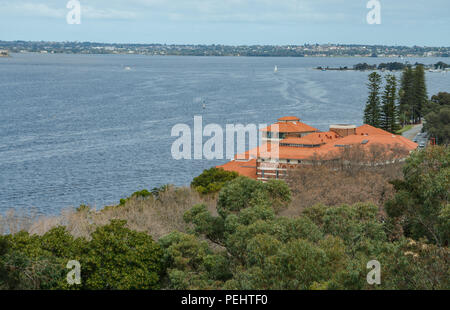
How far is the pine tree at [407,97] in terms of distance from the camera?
81.6 m

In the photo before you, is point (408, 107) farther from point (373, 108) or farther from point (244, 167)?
point (244, 167)

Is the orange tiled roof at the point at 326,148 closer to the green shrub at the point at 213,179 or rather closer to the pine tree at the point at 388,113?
the green shrub at the point at 213,179

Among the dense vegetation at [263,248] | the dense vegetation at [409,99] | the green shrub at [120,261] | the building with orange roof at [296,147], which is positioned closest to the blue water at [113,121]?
the dense vegetation at [409,99]

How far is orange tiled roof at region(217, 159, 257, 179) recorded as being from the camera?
148ft

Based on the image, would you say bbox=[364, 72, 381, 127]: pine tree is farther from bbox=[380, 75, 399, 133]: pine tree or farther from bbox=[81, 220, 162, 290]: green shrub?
bbox=[81, 220, 162, 290]: green shrub

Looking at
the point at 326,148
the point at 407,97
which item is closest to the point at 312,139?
the point at 326,148

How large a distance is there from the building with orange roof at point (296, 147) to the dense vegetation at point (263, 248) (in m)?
17.9

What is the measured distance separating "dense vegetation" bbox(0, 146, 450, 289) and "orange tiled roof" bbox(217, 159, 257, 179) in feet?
68.1

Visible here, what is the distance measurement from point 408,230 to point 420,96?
204ft

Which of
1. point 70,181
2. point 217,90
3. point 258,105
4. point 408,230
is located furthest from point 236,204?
point 217,90

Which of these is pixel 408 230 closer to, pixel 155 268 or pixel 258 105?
pixel 155 268

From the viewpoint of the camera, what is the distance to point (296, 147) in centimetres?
4684

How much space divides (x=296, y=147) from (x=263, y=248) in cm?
3056

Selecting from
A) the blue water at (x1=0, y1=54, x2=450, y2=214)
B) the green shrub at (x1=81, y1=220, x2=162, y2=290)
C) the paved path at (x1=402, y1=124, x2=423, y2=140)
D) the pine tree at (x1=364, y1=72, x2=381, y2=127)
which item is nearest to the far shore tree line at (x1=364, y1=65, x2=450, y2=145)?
the pine tree at (x1=364, y1=72, x2=381, y2=127)
